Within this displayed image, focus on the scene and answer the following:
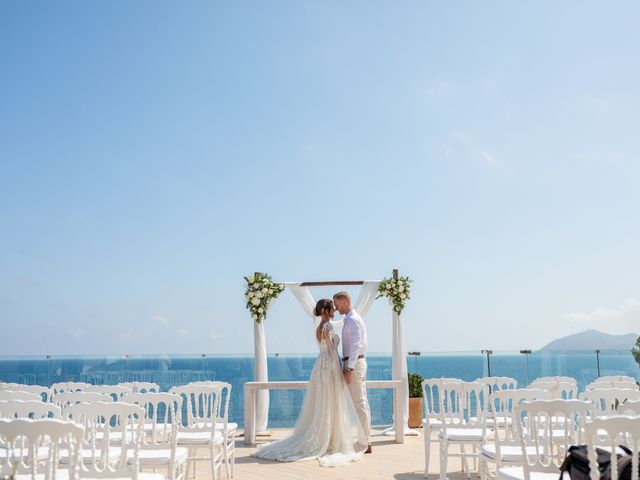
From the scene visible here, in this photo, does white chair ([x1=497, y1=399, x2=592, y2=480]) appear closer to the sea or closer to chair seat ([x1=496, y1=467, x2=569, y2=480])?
chair seat ([x1=496, y1=467, x2=569, y2=480])

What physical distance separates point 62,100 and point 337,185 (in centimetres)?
561

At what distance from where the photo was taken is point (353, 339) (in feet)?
22.7

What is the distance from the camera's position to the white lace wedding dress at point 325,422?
6559 millimetres

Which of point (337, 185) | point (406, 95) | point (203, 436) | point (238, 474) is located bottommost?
point (238, 474)

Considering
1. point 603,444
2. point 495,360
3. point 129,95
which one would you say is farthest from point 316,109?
point 603,444

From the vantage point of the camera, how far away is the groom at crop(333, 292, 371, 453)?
22.6ft

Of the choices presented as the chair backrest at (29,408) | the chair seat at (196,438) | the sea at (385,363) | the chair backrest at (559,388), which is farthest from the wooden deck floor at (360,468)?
the chair backrest at (29,408)

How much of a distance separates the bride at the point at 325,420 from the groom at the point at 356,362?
0.28 feet

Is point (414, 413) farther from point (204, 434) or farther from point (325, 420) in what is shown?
point (204, 434)

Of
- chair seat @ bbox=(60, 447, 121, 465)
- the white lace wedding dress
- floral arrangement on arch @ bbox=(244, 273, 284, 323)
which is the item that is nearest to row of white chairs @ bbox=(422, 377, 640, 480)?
the white lace wedding dress

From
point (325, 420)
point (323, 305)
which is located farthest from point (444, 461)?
point (323, 305)

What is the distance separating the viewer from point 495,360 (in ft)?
33.1

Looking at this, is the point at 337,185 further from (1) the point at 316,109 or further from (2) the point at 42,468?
(2) the point at 42,468

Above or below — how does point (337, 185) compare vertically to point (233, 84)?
below
